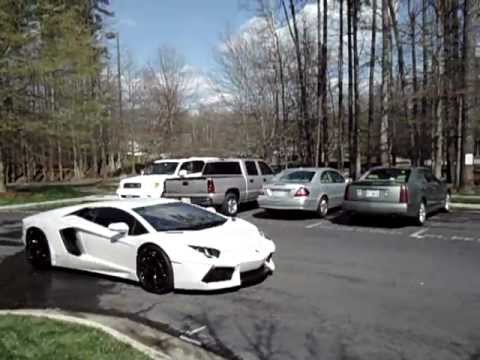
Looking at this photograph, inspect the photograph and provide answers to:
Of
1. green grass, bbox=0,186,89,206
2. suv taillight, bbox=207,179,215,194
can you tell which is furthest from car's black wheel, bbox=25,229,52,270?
green grass, bbox=0,186,89,206

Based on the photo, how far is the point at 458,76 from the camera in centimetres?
1792

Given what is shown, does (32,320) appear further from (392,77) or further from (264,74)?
(264,74)

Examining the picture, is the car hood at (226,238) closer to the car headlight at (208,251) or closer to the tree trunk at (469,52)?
the car headlight at (208,251)

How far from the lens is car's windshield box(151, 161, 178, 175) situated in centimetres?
1708

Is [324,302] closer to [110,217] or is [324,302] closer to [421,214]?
[110,217]

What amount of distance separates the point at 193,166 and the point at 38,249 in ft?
29.9

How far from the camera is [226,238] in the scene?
6.33m

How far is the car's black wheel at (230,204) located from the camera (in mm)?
14562

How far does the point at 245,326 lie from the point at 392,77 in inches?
856

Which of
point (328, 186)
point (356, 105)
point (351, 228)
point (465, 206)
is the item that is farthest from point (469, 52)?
point (351, 228)

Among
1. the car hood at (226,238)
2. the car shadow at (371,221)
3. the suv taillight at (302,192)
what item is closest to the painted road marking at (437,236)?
the car shadow at (371,221)

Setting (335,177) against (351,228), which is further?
(335,177)

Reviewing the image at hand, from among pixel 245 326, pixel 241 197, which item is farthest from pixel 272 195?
pixel 245 326

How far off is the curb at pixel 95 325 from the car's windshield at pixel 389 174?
9009mm
